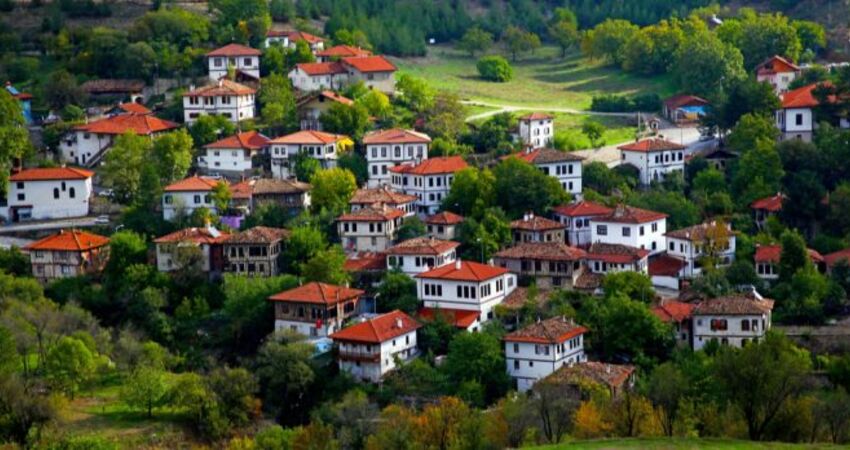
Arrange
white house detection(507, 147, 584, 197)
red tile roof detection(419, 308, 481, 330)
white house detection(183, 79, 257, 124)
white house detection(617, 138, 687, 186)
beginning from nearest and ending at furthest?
1. red tile roof detection(419, 308, 481, 330)
2. white house detection(507, 147, 584, 197)
3. white house detection(617, 138, 687, 186)
4. white house detection(183, 79, 257, 124)

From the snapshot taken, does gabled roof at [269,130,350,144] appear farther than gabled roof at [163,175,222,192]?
Yes

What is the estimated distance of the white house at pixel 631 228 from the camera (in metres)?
65.8

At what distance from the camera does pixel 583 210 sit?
67.8 metres

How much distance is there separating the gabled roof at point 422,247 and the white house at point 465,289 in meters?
1.30

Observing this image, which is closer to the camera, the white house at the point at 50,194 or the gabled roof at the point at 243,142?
the white house at the point at 50,194

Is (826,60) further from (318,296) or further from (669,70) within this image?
(318,296)

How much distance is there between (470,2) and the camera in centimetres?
11206

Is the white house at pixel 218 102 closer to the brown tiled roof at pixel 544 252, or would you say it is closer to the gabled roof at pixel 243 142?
the gabled roof at pixel 243 142

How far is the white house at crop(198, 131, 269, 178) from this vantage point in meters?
75.1

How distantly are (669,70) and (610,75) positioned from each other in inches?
197

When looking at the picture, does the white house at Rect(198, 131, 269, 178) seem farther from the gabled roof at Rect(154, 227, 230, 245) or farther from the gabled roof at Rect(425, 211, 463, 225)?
the gabled roof at Rect(425, 211, 463, 225)

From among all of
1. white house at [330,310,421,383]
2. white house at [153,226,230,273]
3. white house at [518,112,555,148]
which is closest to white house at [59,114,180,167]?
white house at [153,226,230,273]

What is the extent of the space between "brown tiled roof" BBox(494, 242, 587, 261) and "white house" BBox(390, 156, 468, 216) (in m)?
6.31

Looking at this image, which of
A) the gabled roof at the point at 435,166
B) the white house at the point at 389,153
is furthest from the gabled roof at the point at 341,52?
the gabled roof at the point at 435,166
